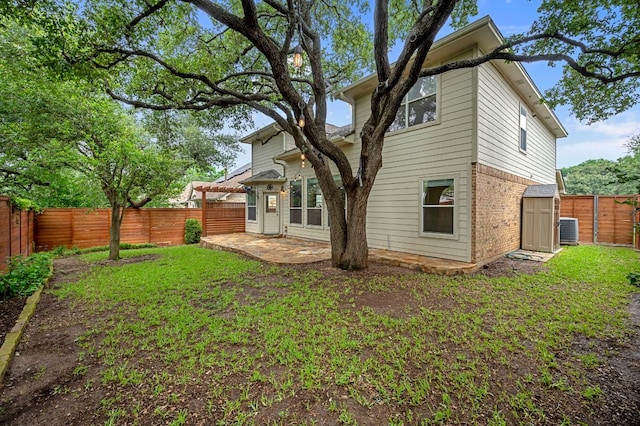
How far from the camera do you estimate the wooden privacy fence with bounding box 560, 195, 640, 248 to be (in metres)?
9.64

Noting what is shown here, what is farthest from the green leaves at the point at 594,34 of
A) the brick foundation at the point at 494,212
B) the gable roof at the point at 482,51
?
the brick foundation at the point at 494,212

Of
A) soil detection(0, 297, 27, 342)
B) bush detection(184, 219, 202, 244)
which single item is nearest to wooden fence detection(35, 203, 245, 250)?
bush detection(184, 219, 202, 244)

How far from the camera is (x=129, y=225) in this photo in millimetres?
11531

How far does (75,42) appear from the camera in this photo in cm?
488

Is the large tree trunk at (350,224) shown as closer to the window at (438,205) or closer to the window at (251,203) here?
the window at (438,205)

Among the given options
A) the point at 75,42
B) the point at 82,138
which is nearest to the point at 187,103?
the point at 75,42

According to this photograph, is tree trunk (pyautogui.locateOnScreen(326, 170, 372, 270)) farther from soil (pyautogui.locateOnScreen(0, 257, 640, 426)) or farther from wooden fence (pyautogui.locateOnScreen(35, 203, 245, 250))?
wooden fence (pyautogui.locateOnScreen(35, 203, 245, 250))

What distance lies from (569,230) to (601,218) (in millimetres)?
1922

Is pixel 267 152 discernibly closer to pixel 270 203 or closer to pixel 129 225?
pixel 270 203

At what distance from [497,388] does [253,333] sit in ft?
8.52

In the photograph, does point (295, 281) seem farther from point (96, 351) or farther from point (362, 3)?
point (362, 3)

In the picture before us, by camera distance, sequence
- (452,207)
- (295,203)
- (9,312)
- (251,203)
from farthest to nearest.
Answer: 1. (251,203)
2. (295,203)
3. (452,207)
4. (9,312)

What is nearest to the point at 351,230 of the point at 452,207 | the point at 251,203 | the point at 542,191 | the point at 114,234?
the point at 452,207

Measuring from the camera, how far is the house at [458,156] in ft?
19.5
